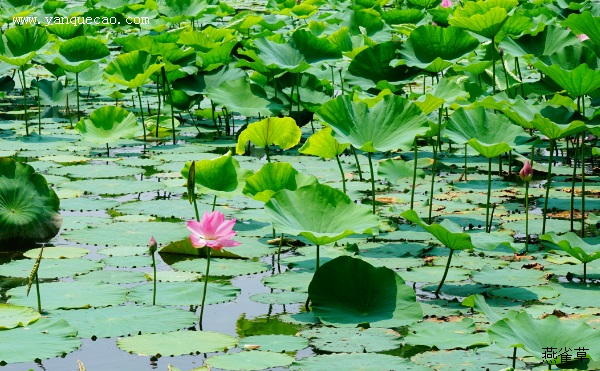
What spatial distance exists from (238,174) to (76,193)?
121 centimetres

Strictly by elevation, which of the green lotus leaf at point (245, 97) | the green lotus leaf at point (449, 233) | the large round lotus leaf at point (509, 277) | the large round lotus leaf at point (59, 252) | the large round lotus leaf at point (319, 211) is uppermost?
the green lotus leaf at point (245, 97)

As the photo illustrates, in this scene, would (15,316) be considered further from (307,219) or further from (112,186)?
(112,186)

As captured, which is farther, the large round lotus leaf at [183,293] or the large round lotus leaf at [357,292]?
the large round lotus leaf at [183,293]

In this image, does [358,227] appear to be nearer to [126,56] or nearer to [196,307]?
[196,307]

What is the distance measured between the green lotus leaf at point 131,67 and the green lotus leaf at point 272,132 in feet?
5.92

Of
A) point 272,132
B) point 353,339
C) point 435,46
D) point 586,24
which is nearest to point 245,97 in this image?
point 435,46

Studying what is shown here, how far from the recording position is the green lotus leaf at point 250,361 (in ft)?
8.11

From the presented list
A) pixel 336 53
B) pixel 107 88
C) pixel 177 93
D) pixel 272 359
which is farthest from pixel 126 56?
pixel 272 359

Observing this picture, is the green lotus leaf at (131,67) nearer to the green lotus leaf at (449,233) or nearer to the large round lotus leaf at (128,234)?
the large round lotus leaf at (128,234)

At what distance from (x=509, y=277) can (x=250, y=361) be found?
1147 millimetres

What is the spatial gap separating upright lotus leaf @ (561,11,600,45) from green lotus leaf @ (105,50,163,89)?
2.42 m

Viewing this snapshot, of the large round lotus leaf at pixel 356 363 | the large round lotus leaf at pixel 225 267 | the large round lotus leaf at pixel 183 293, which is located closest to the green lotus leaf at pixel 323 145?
the large round lotus leaf at pixel 225 267

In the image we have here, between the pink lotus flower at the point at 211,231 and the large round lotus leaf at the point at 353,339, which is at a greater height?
the pink lotus flower at the point at 211,231

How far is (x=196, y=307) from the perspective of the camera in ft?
9.80
